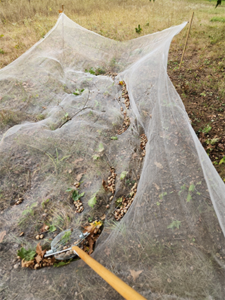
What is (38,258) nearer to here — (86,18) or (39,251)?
(39,251)

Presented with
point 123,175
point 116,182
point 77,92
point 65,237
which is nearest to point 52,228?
point 65,237

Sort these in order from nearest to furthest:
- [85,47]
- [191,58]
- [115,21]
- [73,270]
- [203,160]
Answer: [73,270] → [203,160] → [85,47] → [191,58] → [115,21]

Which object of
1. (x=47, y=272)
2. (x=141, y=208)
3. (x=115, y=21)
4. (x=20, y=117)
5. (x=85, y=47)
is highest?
(x=115, y=21)

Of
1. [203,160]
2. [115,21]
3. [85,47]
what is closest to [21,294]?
[203,160]

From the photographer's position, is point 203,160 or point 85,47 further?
point 85,47

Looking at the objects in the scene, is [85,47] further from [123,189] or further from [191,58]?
[123,189]

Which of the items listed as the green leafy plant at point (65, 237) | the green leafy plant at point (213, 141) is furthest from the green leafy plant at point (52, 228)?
the green leafy plant at point (213, 141)

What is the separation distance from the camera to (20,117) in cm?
347

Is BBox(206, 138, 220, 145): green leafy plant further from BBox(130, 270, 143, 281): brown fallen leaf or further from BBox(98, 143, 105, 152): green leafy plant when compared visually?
BBox(130, 270, 143, 281): brown fallen leaf

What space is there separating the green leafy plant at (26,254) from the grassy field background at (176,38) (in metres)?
2.63

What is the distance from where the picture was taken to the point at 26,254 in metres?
1.82

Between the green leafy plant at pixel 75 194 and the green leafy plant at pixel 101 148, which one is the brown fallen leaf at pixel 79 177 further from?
the green leafy plant at pixel 101 148

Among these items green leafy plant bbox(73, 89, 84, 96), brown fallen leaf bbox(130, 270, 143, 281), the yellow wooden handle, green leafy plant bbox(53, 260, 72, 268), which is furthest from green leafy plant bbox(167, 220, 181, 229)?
green leafy plant bbox(73, 89, 84, 96)

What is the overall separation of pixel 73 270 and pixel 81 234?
1.18 ft
